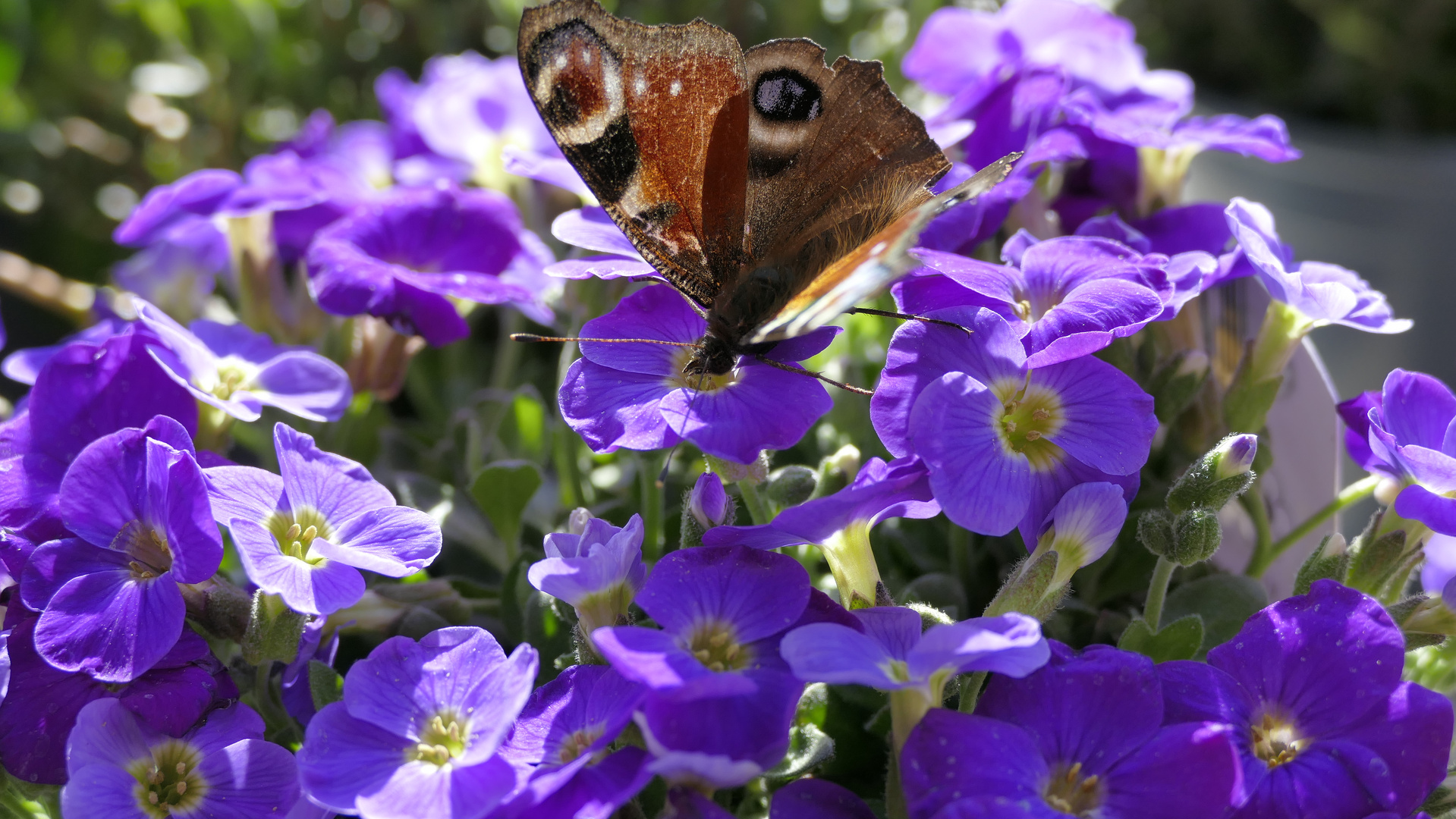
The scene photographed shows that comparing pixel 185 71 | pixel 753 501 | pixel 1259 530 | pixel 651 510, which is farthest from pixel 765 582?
pixel 185 71

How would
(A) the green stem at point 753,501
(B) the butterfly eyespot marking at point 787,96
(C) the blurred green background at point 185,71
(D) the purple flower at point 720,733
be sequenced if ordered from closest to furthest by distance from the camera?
(D) the purple flower at point 720,733 < (A) the green stem at point 753,501 < (B) the butterfly eyespot marking at point 787,96 < (C) the blurred green background at point 185,71

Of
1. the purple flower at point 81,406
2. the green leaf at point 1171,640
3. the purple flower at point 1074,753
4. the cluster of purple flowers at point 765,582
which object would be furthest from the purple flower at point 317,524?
the green leaf at point 1171,640

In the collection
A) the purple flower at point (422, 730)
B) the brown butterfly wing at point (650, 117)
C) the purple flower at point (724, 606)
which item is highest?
the brown butterfly wing at point (650, 117)

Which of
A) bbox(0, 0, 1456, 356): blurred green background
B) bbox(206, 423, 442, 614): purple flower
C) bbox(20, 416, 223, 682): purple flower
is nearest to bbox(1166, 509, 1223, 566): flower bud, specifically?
bbox(206, 423, 442, 614): purple flower

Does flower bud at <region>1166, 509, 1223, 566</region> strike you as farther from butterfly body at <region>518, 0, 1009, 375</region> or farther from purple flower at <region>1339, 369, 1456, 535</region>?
butterfly body at <region>518, 0, 1009, 375</region>

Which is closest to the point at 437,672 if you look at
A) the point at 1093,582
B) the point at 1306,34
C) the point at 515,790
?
the point at 515,790

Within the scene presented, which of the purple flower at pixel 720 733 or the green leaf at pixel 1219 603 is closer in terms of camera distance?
the purple flower at pixel 720 733

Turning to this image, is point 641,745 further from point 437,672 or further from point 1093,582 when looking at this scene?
point 1093,582

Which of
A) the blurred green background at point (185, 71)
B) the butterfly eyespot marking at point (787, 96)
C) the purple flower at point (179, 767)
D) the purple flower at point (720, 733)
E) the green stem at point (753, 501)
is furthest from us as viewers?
the blurred green background at point (185, 71)

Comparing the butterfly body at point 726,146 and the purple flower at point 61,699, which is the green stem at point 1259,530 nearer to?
the butterfly body at point 726,146
